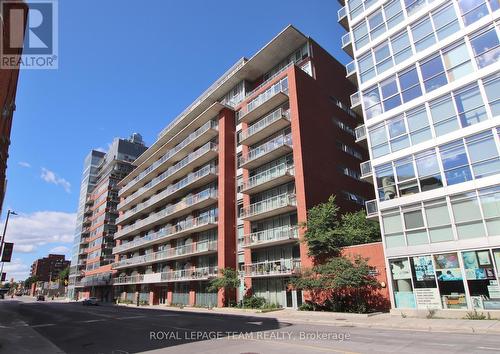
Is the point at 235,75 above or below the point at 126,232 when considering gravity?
above

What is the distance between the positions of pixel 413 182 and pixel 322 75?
1969cm

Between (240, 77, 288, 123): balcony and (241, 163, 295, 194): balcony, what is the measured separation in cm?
695


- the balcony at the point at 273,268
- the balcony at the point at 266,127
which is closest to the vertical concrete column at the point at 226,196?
the balcony at the point at 266,127

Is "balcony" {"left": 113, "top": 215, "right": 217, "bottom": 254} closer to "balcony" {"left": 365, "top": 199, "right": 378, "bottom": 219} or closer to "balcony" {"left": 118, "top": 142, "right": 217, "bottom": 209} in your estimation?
"balcony" {"left": 118, "top": 142, "right": 217, "bottom": 209}

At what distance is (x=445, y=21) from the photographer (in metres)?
23.1

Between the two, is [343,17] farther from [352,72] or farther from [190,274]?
[190,274]

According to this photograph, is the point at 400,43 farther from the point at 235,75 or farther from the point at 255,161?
the point at 235,75

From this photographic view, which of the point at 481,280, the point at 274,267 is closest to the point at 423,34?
the point at 481,280

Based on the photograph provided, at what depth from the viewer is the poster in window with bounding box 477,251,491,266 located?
60.1ft

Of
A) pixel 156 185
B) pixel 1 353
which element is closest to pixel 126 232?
pixel 156 185

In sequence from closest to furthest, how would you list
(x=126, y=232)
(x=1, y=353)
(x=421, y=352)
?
(x=421, y=352) → (x=1, y=353) → (x=126, y=232)

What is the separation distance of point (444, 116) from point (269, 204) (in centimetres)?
1628

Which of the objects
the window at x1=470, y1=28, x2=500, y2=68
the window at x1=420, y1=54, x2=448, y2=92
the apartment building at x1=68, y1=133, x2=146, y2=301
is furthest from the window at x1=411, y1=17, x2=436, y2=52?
the apartment building at x1=68, y1=133, x2=146, y2=301

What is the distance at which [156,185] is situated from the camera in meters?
54.3
